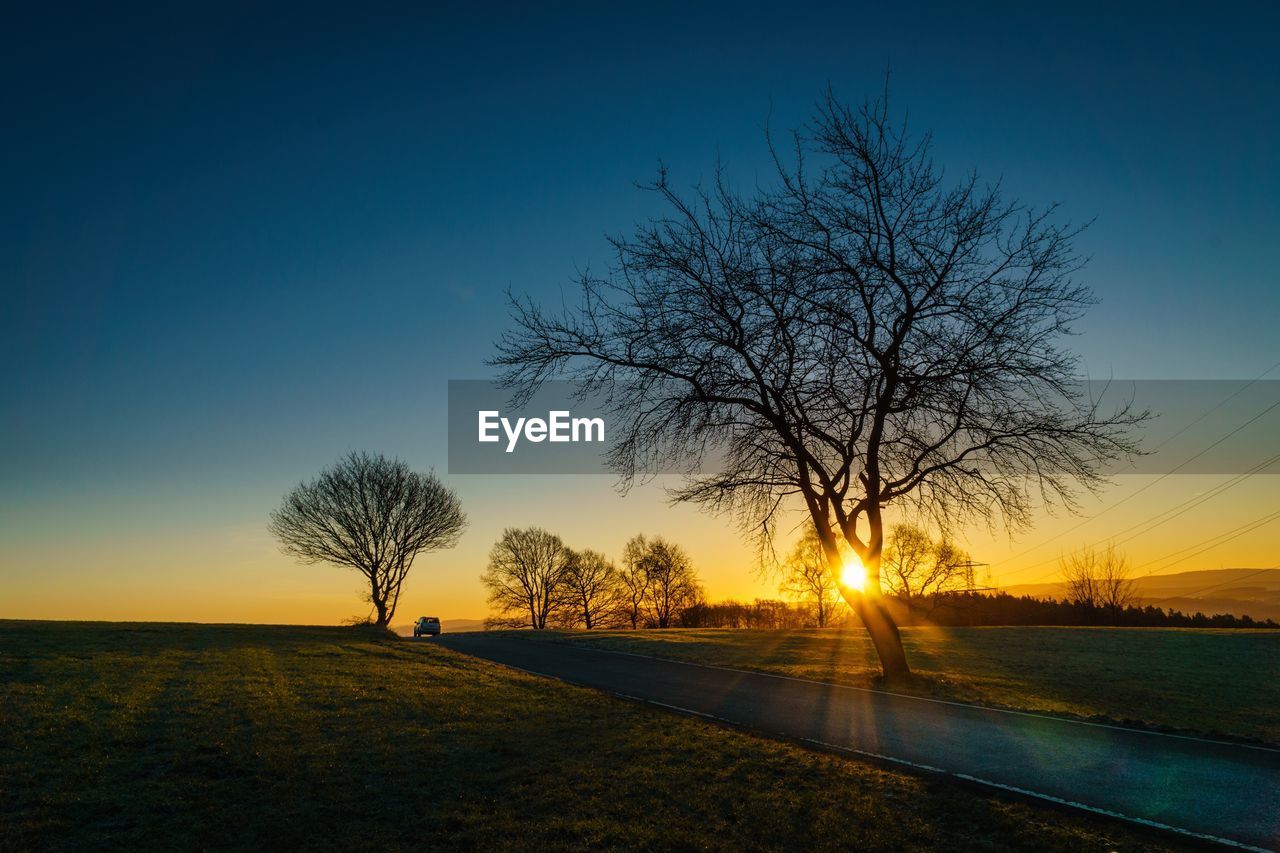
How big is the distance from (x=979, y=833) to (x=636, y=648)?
22039mm

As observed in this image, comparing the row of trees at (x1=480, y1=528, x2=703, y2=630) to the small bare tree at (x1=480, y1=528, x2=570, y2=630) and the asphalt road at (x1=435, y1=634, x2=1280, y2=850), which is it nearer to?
the small bare tree at (x1=480, y1=528, x2=570, y2=630)

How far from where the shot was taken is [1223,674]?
23.5m

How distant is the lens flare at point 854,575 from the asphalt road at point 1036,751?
8.93 feet

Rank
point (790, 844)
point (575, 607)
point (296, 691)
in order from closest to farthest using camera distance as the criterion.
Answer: point (790, 844) < point (296, 691) < point (575, 607)

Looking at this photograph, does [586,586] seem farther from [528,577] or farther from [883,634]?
[883,634]

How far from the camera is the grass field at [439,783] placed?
227 inches

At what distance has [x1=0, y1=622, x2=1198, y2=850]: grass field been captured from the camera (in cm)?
577

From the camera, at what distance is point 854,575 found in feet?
56.5

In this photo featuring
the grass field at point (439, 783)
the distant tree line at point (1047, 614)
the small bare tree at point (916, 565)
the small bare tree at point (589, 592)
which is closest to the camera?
the grass field at point (439, 783)

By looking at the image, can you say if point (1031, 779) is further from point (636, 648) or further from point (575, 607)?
point (575, 607)

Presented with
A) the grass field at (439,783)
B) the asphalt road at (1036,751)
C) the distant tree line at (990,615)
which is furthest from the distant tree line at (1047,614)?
the grass field at (439,783)

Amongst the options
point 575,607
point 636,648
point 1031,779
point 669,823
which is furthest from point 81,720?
point 575,607

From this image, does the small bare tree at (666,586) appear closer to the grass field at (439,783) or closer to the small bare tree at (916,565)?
the small bare tree at (916,565)

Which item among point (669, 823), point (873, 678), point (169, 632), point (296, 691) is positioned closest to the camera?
point (669, 823)
